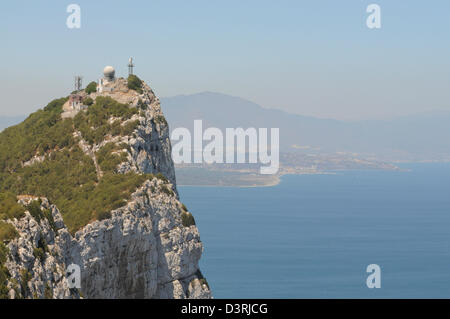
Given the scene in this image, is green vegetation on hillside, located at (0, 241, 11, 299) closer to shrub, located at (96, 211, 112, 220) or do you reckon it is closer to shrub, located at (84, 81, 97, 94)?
shrub, located at (96, 211, 112, 220)

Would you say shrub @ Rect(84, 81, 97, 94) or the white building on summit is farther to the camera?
shrub @ Rect(84, 81, 97, 94)

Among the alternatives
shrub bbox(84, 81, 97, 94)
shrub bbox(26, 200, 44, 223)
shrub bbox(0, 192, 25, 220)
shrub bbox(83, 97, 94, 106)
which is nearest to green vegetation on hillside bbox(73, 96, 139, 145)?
shrub bbox(83, 97, 94, 106)

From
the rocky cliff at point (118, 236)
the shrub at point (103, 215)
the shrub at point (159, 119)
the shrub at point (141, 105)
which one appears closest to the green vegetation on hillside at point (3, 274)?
the rocky cliff at point (118, 236)

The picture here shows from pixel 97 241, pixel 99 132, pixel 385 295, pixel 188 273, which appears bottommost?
pixel 385 295
